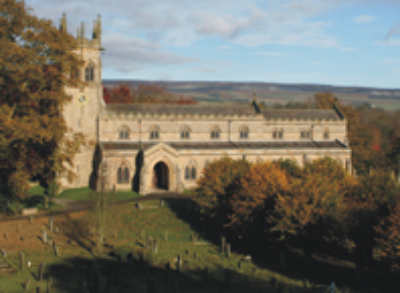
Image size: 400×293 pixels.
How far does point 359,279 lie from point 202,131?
30.4 m

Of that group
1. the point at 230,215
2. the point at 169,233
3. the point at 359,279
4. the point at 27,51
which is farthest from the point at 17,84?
the point at 359,279

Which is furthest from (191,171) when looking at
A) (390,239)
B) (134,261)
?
(390,239)

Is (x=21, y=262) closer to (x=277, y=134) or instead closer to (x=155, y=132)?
(x=155, y=132)

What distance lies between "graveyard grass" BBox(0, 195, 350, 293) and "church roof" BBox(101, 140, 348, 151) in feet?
37.3

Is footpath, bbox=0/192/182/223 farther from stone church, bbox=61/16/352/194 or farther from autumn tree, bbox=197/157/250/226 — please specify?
autumn tree, bbox=197/157/250/226

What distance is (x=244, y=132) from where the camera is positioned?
2240 inches

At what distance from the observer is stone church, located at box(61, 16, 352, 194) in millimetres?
49594

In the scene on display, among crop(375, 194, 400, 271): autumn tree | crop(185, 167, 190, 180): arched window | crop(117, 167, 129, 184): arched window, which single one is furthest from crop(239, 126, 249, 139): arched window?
crop(375, 194, 400, 271): autumn tree

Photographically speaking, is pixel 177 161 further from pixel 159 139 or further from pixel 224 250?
pixel 224 250

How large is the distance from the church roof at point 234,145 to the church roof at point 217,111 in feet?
10.5

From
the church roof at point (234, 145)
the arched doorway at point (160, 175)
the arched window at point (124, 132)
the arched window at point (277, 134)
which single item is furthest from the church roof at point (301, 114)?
the arched window at point (124, 132)

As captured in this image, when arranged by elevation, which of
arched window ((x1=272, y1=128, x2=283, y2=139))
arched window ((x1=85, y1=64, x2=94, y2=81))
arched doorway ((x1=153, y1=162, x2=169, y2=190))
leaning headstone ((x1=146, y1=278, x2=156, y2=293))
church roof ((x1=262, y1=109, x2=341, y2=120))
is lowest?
leaning headstone ((x1=146, y1=278, x2=156, y2=293))

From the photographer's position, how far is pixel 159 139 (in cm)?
5397

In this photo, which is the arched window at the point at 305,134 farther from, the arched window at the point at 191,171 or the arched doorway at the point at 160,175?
the arched doorway at the point at 160,175
